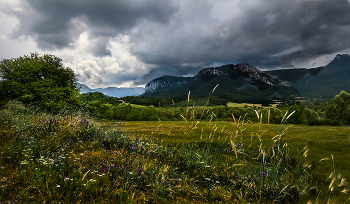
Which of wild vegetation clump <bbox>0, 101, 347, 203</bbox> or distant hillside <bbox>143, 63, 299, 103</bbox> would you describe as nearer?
wild vegetation clump <bbox>0, 101, 347, 203</bbox>

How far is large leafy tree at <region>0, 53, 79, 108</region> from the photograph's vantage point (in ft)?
74.0

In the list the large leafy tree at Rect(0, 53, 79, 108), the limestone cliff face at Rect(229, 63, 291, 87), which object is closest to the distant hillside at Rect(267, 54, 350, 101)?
the limestone cliff face at Rect(229, 63, 291, 87)

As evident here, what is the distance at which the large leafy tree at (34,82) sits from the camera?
22.6m

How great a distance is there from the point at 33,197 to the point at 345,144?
6.94 m

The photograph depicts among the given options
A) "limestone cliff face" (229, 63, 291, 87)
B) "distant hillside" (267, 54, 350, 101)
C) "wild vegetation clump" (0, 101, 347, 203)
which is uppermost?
"limestone cliff face" (229, 63, 291, 87)

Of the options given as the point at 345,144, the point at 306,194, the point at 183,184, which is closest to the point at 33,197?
the point at 183,184

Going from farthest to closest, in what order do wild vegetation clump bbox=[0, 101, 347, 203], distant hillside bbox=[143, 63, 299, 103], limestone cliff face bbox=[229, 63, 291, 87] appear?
limestone cliff face bbox=[229, 63, 291, 87], distant hillside bbox=[143, 63, 299, 103], wild vegetation clump bbox=[0, 101, 347, 203]

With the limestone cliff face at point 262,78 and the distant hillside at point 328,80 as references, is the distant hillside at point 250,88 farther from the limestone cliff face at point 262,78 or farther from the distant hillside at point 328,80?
the distant hillside at point 328,80

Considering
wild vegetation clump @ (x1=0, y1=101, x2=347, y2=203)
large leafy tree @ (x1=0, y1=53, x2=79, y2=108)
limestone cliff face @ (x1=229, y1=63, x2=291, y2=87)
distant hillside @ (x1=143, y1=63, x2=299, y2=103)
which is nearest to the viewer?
wild vegetation clump @ (x1=0, y1=101, x2=347, y2=203)

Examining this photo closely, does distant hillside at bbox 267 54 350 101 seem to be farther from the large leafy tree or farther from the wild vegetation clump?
the large leafy tree

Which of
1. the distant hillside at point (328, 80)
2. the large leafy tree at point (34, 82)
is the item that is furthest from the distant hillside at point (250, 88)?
the large leafy tree at point (34, 82)

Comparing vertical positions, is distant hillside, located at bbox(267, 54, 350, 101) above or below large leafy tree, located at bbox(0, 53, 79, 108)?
below

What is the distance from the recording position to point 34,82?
22688 mm

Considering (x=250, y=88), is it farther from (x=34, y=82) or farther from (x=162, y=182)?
(x=34, y=82)
